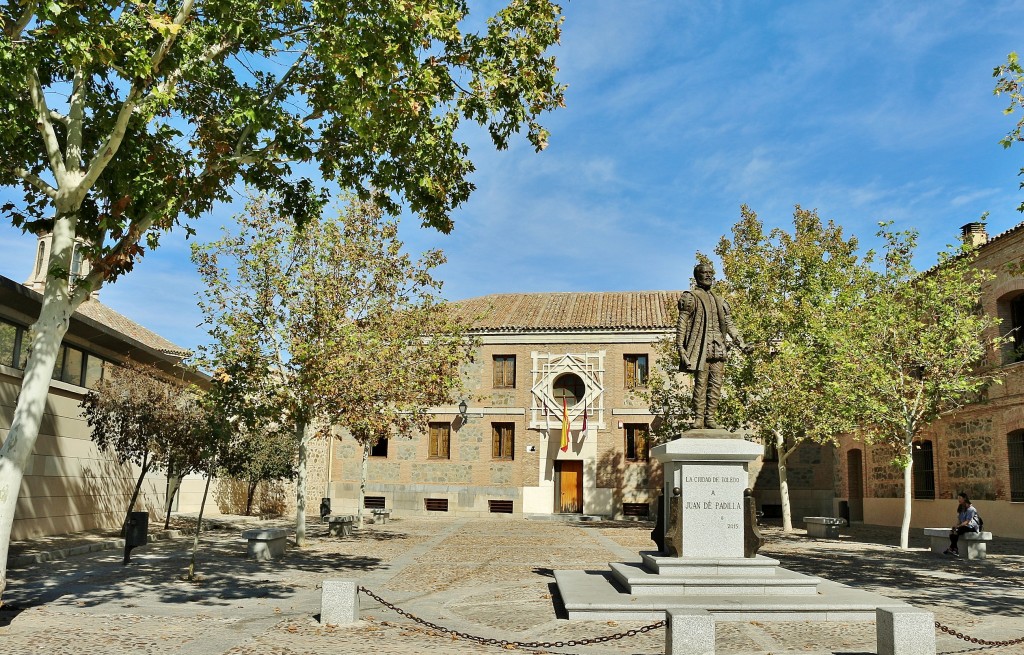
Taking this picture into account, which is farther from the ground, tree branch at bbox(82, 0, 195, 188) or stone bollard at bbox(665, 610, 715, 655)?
tree branch at bbox(82, 0, 195, 188)

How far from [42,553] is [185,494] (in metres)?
13.6

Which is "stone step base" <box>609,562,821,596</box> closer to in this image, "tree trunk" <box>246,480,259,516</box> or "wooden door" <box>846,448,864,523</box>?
"wooden door" <box>846,448,864,523</box>

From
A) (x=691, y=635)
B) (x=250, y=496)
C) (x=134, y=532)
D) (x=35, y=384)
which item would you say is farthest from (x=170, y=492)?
(x=691, y=635)

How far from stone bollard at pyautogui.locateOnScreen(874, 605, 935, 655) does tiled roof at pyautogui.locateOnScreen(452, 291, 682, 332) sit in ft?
78.7

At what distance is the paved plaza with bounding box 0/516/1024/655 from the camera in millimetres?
7484

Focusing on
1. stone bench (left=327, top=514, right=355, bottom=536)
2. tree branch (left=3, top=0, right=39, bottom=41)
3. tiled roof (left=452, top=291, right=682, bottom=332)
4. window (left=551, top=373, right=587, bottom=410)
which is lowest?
stone bench (left=327, top=514, right=355, bottom=536)

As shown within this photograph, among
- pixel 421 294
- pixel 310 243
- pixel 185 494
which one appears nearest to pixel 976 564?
pixel 421 294

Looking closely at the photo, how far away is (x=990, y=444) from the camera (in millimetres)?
21328

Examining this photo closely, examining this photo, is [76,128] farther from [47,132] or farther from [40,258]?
[40,258]

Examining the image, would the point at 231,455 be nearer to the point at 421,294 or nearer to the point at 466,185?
the point at 421,294

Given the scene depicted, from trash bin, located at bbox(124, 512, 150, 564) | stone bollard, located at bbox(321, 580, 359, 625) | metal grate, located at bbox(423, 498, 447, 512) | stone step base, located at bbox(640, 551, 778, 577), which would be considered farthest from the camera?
metal grate, located at bbox(423, 498, 447, 512)

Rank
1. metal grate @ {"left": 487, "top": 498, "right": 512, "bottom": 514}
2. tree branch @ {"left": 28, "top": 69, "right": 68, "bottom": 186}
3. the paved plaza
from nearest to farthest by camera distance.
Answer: the paved plaza < tree branch @ {"left": 28, "top": 69, "right": 68, "bottom": 186} < metal grate @ {"left": 487, "top": 498, "right": 512, "bottom": 514}

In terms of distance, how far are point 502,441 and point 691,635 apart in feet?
84.4

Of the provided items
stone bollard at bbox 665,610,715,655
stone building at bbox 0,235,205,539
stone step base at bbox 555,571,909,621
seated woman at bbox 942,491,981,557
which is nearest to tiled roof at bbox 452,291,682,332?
stone building at bbox 0,235,205,539
